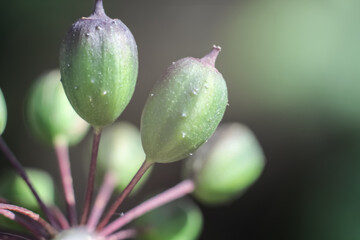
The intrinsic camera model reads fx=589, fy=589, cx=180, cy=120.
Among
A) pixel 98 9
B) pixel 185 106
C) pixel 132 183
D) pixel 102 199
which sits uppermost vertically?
pixel 98 9

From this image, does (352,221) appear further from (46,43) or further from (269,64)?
(46,43)

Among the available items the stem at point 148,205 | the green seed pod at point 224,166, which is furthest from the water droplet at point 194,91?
the green seed pod at point 224,166

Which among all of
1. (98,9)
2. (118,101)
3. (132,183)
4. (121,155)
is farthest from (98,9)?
(121,155)

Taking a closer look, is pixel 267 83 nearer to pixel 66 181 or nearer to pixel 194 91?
pixel 66 181

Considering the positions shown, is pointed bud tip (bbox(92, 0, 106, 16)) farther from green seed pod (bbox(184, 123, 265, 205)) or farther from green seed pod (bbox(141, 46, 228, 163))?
green seed pod (bbox(184, 123, 265, 205))

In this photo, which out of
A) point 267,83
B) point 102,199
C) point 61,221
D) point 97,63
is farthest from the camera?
point 267,83

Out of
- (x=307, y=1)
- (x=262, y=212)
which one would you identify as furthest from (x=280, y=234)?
(x=307, y=1)

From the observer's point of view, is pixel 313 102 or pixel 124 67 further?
pixel 313 102
